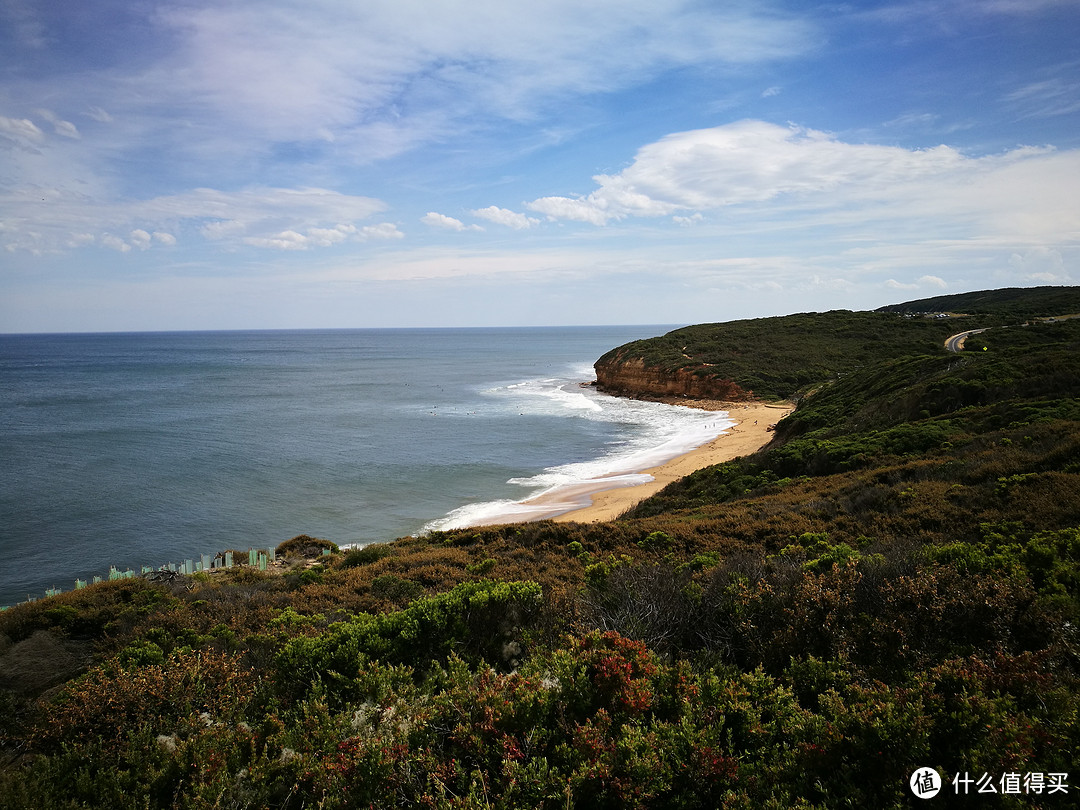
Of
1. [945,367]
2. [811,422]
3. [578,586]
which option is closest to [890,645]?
[578,586]

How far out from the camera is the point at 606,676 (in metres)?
4.39

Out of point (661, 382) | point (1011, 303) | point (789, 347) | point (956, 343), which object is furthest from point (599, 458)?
point (1011, 303)

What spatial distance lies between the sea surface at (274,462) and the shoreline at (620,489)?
607 millimetres

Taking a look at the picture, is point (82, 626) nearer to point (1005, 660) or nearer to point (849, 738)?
point (849, 738)

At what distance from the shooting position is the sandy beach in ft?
67.0

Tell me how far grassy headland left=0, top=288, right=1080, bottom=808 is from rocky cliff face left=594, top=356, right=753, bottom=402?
41.8m

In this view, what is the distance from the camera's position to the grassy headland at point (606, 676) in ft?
11.5

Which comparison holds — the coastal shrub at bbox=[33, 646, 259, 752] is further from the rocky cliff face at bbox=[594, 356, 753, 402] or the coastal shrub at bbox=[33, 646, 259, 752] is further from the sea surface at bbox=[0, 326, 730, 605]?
the rocky cliff face at bbox=[594, 356, 753, 402]

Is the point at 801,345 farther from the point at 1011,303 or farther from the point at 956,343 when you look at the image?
the point at 1011,303

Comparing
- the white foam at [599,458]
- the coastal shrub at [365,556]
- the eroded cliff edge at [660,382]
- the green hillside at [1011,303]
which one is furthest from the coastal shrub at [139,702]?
the green hillside at [1011,303]

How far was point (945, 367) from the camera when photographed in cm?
2350

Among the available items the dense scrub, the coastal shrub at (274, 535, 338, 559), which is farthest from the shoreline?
the dense scrub

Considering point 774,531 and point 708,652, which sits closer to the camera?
point 708,652

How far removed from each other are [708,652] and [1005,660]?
212cm
